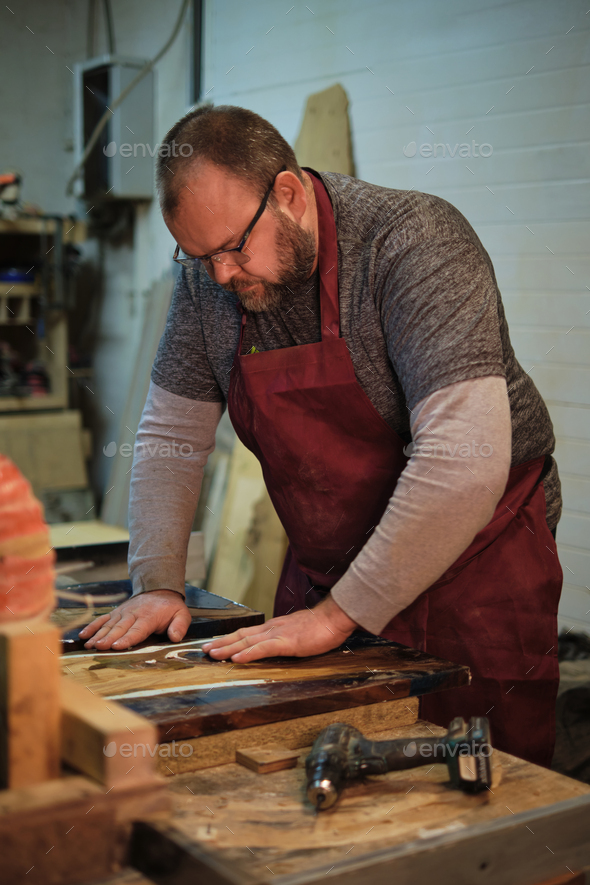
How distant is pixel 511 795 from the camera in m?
1.10

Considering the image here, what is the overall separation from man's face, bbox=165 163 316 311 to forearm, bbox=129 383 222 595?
38cm

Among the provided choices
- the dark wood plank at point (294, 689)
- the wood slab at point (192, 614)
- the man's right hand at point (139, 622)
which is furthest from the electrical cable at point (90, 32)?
the dark wood plank at point (294, 689)

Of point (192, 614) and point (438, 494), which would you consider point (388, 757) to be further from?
point (192, 614)

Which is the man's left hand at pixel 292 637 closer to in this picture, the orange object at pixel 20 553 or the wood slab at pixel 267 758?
the wood slab at pixel 267 758

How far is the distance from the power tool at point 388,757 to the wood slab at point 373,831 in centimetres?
2

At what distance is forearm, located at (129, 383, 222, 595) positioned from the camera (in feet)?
6.10

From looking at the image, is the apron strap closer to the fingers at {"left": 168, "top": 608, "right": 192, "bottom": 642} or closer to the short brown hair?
the short brown hair

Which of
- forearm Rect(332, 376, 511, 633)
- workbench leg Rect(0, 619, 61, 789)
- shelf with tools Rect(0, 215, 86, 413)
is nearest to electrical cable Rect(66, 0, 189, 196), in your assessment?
shelf with tools Rect(0, 215, 86, 413)

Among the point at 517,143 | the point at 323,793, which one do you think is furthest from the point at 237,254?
the point at 517,143

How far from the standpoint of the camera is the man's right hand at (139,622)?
1.55 m

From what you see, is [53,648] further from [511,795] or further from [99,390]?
[99,390]

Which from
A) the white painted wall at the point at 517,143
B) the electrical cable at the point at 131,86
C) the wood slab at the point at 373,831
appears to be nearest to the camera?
the wood slab at the point at 373,831

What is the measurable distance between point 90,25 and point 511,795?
569cm

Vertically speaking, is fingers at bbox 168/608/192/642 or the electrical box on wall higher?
the electrical box on wall
